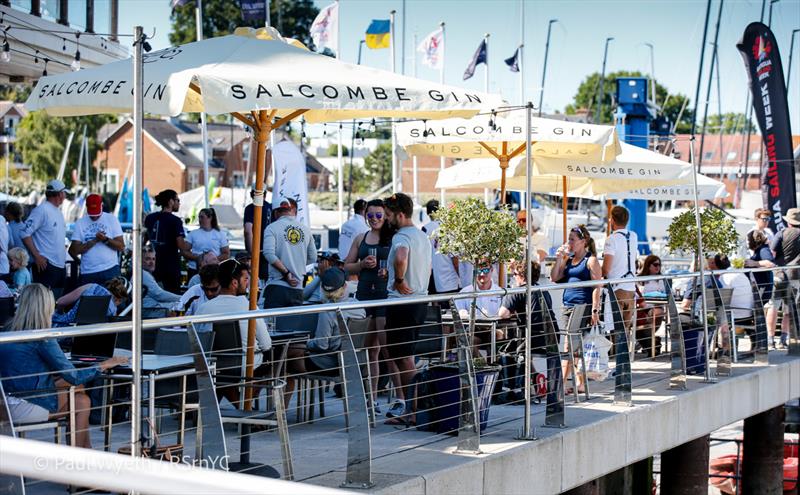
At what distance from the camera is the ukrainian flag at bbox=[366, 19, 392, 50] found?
1487 inches

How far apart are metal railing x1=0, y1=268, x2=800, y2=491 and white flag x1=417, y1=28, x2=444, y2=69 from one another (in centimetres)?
3117

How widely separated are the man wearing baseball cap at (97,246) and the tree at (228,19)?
4603 centimetres

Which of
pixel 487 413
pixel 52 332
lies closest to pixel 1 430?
pixel 52 332

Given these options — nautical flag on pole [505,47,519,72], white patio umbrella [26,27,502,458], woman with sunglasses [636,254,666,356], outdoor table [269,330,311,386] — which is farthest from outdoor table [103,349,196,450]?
nautical flag on pole [505,47,519,72]

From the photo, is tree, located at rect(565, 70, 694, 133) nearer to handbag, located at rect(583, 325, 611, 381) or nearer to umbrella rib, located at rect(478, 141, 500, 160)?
umbrella rib, located at rect(478, 141, 500, 160)

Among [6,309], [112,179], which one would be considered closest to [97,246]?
[6,309]

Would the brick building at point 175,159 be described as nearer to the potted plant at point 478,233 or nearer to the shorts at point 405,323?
the potted plant at point 478,233

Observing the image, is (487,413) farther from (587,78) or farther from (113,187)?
(587,78)

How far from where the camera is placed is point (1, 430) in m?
5.09

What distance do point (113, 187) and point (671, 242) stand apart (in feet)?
280

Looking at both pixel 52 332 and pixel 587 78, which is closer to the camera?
pixel 52 332

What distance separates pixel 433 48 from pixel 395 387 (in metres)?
34.7

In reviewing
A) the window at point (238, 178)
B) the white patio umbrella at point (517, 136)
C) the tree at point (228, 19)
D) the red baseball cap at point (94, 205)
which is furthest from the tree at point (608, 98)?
the red baseball cap at point (94, 205)

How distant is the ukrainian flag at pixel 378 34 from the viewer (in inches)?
1487
